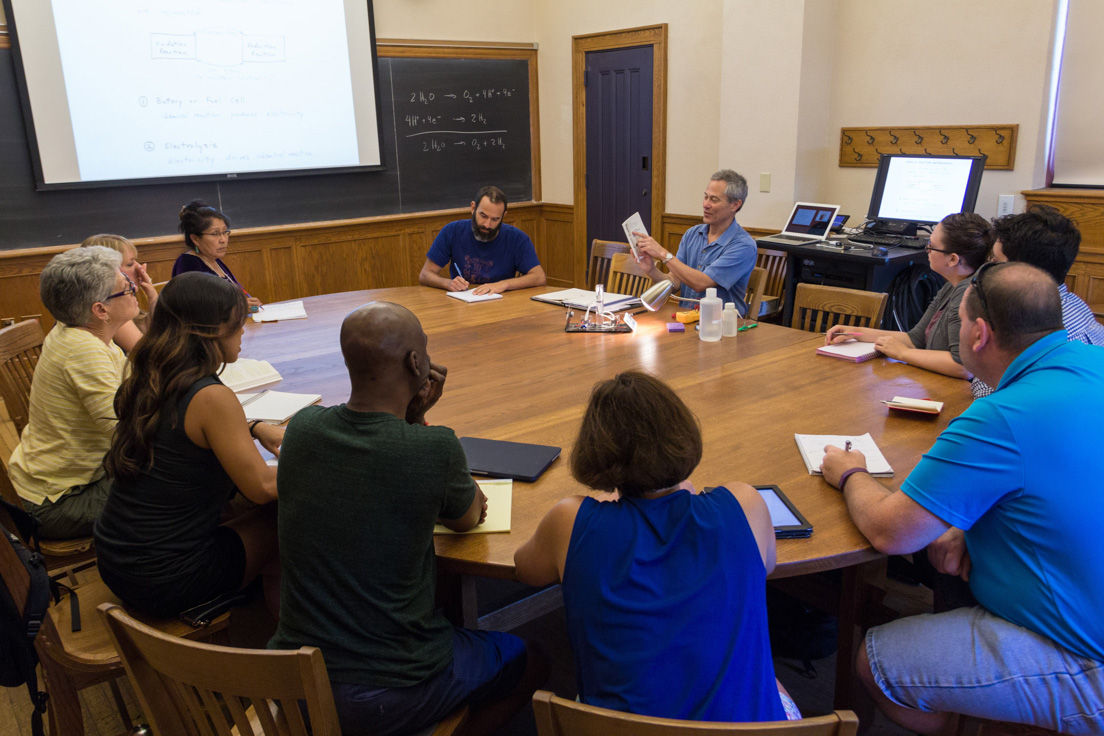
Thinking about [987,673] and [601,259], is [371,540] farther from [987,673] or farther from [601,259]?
[601,259]

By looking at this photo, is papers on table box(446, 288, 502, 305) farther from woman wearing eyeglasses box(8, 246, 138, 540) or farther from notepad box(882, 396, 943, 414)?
notepad box(882, 396, 943, 414)

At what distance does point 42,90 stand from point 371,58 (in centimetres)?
211

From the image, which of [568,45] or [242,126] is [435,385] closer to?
[242,126]

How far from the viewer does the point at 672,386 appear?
7.74ft

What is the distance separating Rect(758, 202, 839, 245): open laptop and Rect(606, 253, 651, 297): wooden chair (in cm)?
109

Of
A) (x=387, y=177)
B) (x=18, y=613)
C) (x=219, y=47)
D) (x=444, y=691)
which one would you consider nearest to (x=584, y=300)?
(x=444, y=691)

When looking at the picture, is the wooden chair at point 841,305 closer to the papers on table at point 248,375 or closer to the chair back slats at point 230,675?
the papers on table at point 248,375

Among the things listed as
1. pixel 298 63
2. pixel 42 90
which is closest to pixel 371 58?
pixel 298 63

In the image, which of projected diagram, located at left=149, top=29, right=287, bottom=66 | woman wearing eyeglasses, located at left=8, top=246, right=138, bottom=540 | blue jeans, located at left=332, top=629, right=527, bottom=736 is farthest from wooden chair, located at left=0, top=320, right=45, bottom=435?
projected diagram, located at left=149, top=29, right=287, bottom=66

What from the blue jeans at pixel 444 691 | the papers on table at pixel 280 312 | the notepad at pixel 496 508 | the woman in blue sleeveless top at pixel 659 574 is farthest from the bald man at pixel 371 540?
the papers on table at pixel 280 312

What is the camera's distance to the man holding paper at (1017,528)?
139 cm

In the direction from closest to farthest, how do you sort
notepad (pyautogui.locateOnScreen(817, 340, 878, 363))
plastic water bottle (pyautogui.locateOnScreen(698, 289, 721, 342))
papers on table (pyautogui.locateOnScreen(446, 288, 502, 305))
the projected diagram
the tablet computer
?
the tablet computer < notepad (pyautogui.locateOnScreen(817, 340, 878, 363)) < plastic water bottle (pyautogui.locateOnScreen(698, 289, 721, 342)) < papers on table (pyautogui.locateOnScreen(446, 288, 502, 305)) < the projected diagram

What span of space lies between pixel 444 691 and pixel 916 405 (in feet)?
4.64

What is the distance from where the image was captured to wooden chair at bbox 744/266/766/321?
3.34 m
